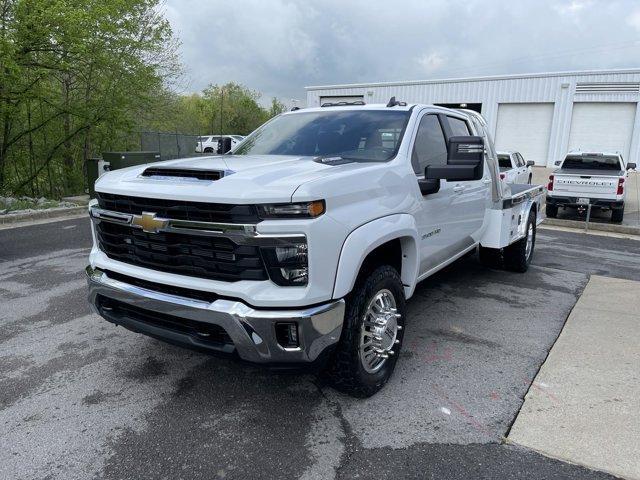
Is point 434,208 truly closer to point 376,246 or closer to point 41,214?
point 376,246

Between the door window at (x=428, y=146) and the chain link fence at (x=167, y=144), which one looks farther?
the chain link fence at (x=167, y=144)

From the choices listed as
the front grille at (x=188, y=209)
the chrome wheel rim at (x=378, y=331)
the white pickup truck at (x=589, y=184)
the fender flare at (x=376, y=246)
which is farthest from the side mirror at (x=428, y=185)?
the white pickup truck at (x=589, y=184)

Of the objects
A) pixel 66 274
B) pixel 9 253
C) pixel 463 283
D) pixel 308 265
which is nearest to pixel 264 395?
pixel 308 265

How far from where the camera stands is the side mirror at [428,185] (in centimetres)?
372

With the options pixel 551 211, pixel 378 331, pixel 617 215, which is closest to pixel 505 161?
pixel 551 211

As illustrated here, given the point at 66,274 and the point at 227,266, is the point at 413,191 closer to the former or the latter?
the point at 227,266

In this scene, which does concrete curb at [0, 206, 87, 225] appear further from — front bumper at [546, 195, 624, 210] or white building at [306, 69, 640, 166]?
white building at [306, 69, 640, 166]

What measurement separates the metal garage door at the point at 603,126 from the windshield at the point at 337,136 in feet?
78.1

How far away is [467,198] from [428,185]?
3.55ft

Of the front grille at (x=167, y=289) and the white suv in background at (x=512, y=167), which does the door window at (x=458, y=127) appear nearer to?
the front grille at (x=167, y=289)

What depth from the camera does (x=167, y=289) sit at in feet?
9.73

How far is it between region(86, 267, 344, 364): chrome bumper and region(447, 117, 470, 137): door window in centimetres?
264

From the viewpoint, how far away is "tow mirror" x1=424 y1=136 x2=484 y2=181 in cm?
348

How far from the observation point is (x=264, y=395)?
11.0 feet
